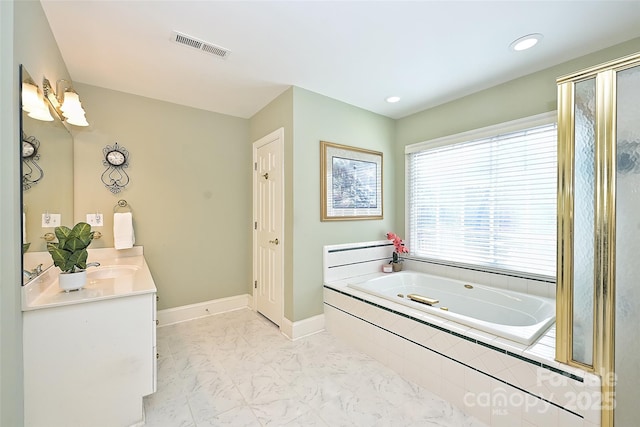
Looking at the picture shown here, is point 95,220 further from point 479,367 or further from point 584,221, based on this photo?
point 584,221

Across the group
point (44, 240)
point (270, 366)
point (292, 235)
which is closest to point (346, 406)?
point (270, 366)

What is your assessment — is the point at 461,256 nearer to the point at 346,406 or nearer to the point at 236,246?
the point at 346,406

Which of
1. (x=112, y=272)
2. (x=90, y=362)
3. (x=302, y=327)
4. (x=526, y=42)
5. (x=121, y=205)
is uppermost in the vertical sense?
(x=526, y=42)

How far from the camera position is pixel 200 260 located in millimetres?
3172

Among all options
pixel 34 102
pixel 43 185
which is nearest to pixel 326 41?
pixel 34 102

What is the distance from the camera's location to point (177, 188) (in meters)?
3.01

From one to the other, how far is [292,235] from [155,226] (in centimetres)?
150

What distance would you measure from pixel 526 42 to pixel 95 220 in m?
3.82

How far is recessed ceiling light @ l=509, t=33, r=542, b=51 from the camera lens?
1836 millimetres

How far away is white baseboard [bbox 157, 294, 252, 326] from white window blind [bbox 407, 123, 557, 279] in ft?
7.40

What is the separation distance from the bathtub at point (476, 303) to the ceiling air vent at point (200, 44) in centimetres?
228

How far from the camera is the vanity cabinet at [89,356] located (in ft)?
4.26

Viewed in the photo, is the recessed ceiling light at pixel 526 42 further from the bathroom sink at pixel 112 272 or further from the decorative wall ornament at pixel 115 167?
the decorative wall ornament at pixel 115 167

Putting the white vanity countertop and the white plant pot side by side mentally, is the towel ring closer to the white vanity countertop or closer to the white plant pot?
the white vanity countertop
